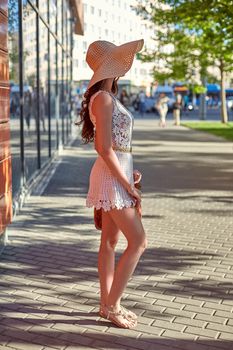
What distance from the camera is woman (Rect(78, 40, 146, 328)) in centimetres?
395

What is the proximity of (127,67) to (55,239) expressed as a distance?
323 cm

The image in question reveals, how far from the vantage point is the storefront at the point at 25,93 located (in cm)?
605

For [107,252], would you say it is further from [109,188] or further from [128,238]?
[109,188]

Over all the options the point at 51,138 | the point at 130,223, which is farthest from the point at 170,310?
the point at 51,138

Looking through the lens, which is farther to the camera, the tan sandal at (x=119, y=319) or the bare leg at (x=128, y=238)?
the tan sandal at (x=119, y=319)

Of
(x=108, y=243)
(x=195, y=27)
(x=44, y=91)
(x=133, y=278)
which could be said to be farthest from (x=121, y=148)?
(x=195, y=27)

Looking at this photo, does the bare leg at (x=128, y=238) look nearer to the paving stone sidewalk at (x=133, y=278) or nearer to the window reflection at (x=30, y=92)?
the paving stone sidewalk at (x=133, y=278)

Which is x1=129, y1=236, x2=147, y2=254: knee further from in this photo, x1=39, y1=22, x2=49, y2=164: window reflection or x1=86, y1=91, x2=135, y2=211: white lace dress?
x1=39, y1=22, x2=49, y2=164: window reflection

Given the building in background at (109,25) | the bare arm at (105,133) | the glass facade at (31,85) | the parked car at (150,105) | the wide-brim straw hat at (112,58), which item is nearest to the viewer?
the bare arm at (105,133)

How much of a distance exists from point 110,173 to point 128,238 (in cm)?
43

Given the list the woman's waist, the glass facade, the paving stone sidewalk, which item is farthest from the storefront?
the woman's waist

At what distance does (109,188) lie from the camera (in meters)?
4.07

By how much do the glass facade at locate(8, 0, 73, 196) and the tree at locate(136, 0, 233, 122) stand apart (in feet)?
11.2

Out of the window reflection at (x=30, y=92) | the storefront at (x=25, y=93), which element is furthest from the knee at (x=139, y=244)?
the window reflection at (x=30, y=92)
